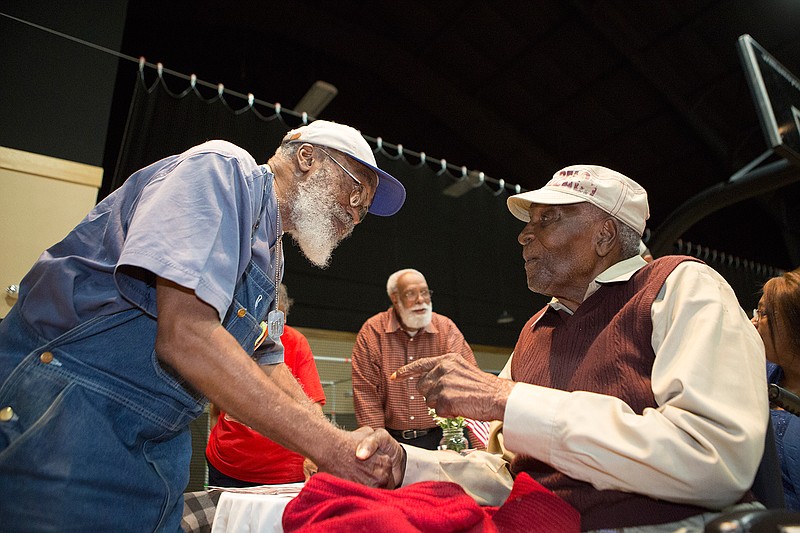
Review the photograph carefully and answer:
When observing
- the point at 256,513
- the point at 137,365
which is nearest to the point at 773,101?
the point at 256,513

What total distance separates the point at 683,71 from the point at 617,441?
859 cm

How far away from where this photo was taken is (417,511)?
1.09m

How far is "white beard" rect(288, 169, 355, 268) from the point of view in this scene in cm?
178

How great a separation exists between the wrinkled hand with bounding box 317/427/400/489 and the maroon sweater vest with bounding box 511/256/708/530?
0.39 m

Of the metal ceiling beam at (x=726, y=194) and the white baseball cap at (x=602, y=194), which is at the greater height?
the metal ceiling beam at (x=726, y=194)

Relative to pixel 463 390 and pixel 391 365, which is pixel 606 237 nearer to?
pixel 463 390

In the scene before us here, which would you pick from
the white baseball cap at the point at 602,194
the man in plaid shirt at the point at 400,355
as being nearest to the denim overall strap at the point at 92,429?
the white baseball cap at the point at 602,194

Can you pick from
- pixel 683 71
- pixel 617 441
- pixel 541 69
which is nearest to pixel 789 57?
pixel 683 71

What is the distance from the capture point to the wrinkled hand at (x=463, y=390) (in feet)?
4.11

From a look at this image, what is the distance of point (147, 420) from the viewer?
46.4 inches

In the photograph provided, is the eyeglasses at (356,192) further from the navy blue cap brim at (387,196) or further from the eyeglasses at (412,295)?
the eyeglasses at (412,295)

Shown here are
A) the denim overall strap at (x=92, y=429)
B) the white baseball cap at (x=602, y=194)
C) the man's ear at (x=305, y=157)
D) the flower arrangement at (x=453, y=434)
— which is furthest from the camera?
the flower arrangement at (x=453, y=434)

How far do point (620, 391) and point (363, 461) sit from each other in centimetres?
62

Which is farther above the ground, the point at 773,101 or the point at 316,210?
the point at 773,101
